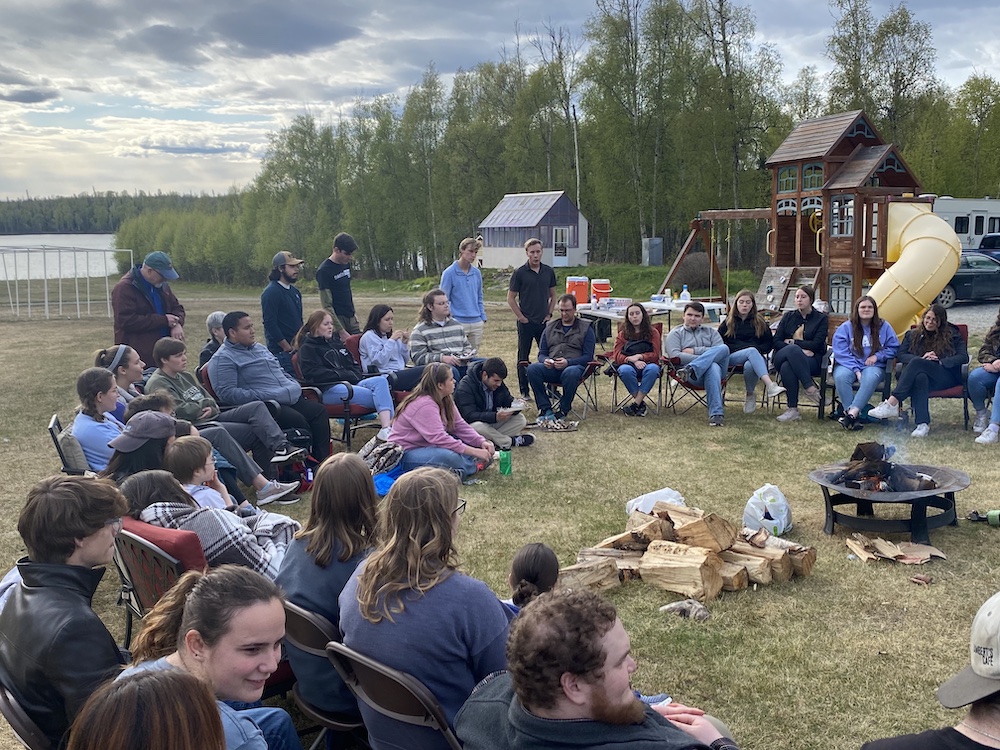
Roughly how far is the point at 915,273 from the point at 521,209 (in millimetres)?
21978

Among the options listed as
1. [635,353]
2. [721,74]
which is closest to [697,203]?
[721,74]

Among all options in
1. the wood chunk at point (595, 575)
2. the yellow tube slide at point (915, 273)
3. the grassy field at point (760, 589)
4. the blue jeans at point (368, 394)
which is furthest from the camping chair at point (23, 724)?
the yellow tube slide at point (915, 273)

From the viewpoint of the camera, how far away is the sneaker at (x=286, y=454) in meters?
6.03

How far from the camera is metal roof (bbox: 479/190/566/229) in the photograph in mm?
30922

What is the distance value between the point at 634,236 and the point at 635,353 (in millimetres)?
25750

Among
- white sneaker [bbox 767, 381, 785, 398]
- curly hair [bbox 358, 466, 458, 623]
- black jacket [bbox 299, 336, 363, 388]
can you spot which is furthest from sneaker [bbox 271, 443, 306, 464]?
white sneaker [bbox 767, 381, 785, 398]

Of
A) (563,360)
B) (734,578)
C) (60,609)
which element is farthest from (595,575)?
(563,360)

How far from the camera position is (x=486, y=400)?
23.1 feet

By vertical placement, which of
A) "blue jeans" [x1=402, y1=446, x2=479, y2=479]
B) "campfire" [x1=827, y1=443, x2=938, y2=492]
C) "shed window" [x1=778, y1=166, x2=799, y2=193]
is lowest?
"blue jeans" [x1=402, y1=446, x2=479, y2=479]

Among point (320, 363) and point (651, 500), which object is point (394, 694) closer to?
point (651, 500)

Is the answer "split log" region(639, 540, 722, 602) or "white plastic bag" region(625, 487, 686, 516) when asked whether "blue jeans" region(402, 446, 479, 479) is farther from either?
"split log" region(639, 540, 722, 602)

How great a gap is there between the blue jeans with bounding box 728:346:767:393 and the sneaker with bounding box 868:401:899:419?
1080 mm

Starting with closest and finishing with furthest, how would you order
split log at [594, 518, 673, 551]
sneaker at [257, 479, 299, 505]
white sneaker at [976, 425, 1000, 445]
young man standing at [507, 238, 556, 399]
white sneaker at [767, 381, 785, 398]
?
split log at [594, 518, 673, 551] → sneaker at [257, 479, 299, 505] → white sneaker at [976, 425, 1000, 445] → white sneaker at [767, 381, 785, 398] → young man standing at [507, 238, 556, 399]

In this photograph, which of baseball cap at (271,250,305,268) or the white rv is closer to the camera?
baseball cap at (271,250,305,268)
